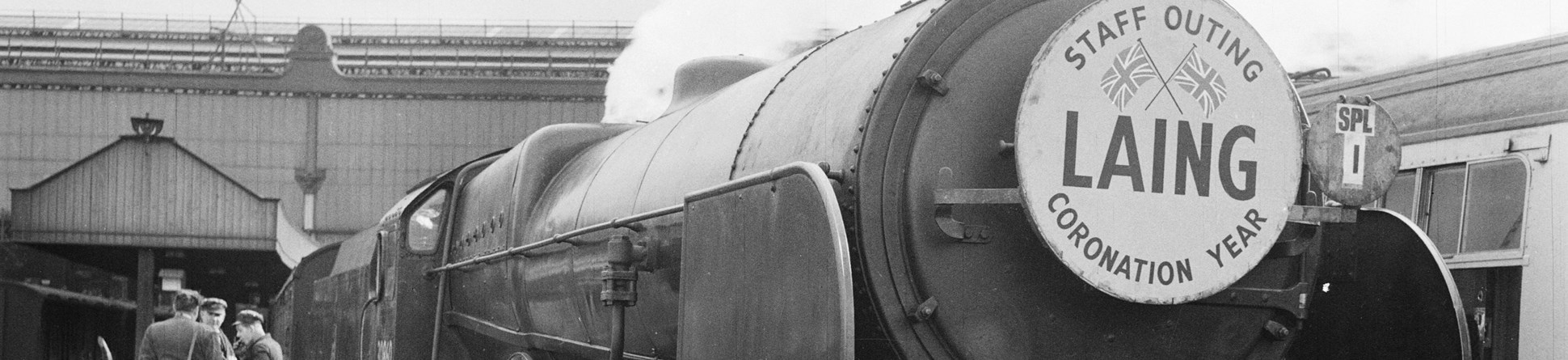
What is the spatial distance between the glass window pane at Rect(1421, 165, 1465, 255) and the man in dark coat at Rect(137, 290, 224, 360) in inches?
248

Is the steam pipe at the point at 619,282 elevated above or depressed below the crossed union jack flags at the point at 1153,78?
below

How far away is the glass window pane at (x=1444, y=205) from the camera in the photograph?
5.81 metres

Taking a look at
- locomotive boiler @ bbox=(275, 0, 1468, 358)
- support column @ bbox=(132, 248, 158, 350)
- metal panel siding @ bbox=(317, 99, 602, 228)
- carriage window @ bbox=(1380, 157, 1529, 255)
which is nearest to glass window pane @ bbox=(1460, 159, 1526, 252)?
carriage window @ bbox=(1380, 157, 1529, 255)

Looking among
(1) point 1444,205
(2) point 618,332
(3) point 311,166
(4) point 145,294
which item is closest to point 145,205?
(4) point 145,294

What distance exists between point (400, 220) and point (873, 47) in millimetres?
4029

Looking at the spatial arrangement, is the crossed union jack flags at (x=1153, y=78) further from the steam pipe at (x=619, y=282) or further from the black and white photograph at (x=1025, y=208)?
the steam pipe at (x=619, y=282)

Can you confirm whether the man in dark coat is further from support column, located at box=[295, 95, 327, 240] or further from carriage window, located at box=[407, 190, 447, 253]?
support column, located at box=[295, 95, 327, 240]

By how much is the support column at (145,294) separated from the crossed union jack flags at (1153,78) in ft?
81.9

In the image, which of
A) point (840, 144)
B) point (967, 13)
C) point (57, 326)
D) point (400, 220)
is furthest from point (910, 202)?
point (57, 326)

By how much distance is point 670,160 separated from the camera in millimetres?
4965

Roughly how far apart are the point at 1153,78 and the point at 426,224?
4986mm

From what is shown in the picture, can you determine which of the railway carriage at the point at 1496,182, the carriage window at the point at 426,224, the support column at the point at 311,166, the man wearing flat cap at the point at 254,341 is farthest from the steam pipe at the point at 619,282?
the support column at the point at 311,166

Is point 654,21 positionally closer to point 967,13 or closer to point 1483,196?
point 1483,196

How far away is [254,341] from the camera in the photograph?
33.1 ft
